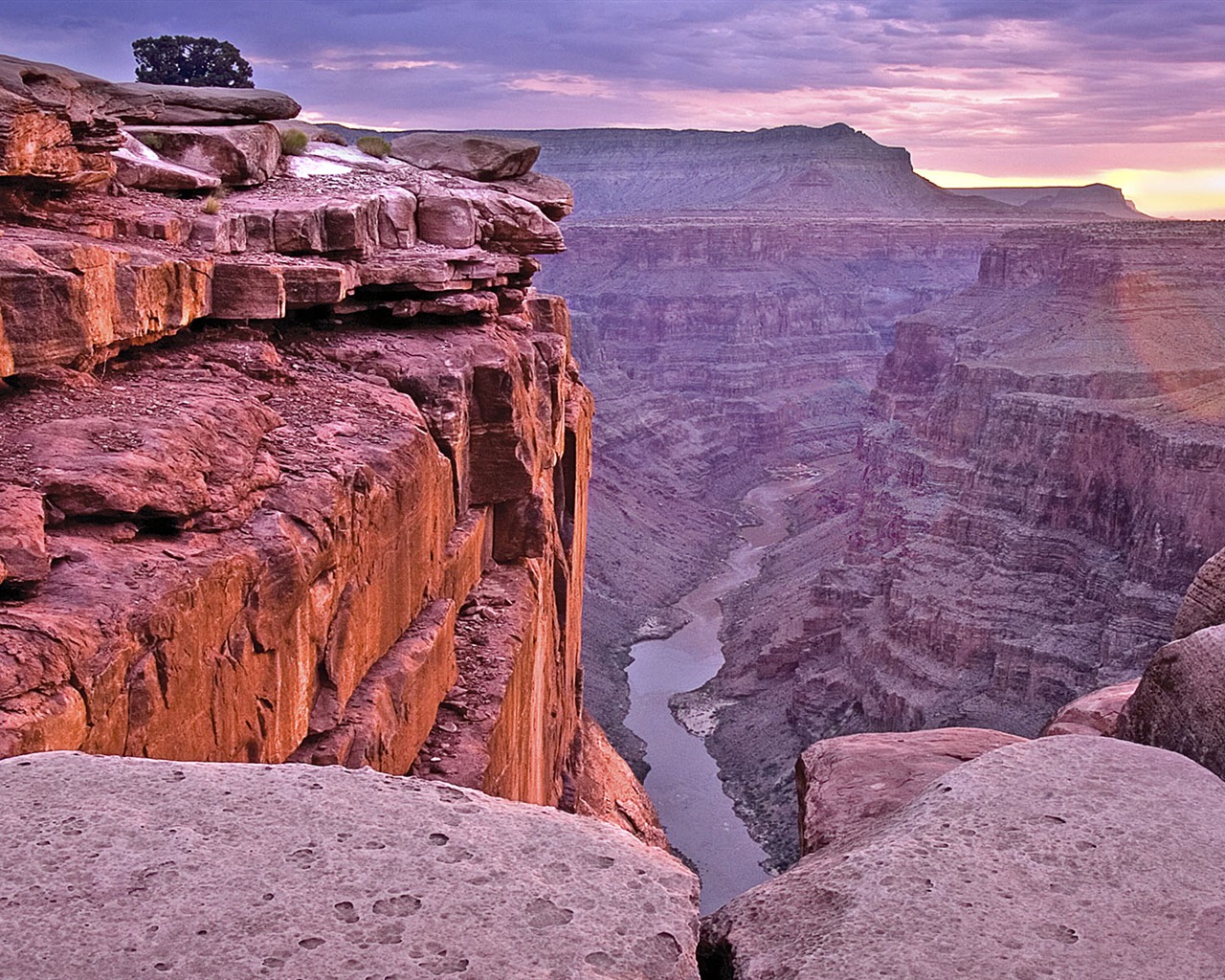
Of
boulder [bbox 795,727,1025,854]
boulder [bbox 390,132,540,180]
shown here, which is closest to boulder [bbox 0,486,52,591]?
boulder [bbox 795,727,1025,854]

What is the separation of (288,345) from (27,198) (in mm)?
2981

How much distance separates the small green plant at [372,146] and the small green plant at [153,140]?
179 inches

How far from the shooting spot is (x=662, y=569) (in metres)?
75.2

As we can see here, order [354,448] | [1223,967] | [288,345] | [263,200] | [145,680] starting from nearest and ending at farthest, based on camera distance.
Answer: [1223,967], [145,680], [354,448], [288,345], [263,200]

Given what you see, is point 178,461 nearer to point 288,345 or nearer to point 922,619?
point 288,345

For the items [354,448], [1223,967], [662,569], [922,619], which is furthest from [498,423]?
[662,569]

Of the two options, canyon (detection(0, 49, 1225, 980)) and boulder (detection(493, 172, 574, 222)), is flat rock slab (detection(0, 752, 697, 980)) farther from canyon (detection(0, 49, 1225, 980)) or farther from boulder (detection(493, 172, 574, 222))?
boulder (detection(493, 172, 574, 222))

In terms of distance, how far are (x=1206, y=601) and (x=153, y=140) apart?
41.6ft

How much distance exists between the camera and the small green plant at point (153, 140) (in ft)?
47.1

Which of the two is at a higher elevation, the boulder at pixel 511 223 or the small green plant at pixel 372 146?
the small green plant at pixel 372 146

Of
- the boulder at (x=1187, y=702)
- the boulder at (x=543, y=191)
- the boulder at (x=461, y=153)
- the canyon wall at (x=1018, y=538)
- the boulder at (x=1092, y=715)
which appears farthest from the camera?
the canyon wall at (x=1018, y=538)

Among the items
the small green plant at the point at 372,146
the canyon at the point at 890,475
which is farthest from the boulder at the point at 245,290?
the canyon at the point at 890,475

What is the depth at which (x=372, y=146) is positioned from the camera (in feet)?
61.5

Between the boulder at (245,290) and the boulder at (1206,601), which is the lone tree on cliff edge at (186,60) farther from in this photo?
the boulder at (1206,601)
